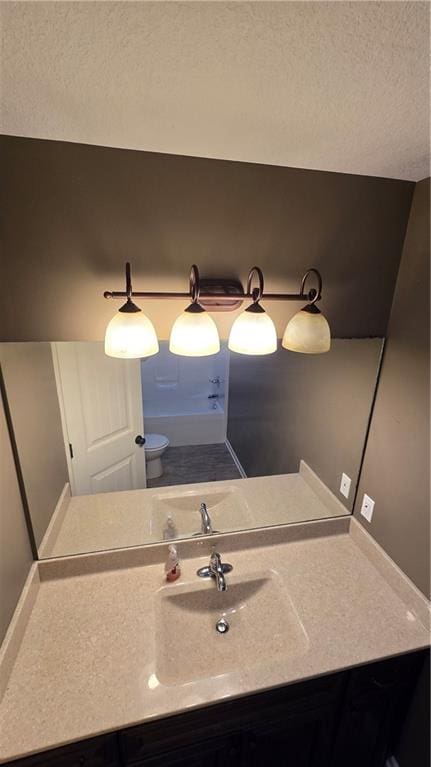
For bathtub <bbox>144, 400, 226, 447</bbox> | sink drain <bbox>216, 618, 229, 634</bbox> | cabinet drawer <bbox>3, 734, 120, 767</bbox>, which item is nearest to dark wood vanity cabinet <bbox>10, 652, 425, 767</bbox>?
cabinet drawer <bbox>3, 734, 120, 767</bbox>

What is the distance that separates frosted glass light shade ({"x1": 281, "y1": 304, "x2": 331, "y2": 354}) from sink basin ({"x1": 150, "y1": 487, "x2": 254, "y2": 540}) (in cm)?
85

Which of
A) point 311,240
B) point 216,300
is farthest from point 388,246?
point 216,300

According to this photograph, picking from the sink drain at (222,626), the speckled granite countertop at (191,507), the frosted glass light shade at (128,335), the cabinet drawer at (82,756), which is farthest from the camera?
the speckled granite countertop at (191,507)

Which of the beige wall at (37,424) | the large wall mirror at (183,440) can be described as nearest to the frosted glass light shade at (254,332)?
the large wall mirror at (183,440)

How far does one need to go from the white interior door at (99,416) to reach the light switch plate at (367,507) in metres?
0.96

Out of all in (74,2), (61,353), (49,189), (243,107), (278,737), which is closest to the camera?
(74,2)

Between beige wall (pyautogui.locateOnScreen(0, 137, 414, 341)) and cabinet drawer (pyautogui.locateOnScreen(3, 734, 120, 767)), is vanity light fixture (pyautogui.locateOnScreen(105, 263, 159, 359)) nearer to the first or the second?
beige wall (pyautogui.locateOnScreen(0, 137, 414, 341))

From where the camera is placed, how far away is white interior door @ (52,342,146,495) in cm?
125

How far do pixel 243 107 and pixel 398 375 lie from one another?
3.17 ft

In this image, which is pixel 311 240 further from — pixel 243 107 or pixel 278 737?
pixel 278 737

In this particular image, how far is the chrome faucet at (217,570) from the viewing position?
1227mm

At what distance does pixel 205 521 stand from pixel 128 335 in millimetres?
884

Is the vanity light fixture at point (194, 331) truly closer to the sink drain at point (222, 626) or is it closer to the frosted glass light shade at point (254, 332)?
the frosted glass light shade at point (254, 332)

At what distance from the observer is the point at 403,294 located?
1182 millimetres
